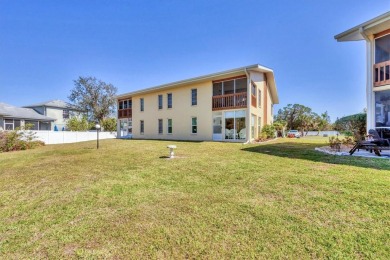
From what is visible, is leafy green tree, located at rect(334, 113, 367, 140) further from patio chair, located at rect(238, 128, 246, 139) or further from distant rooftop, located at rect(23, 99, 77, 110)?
distant rooftop, located at rect(23, 99, 77, 110)

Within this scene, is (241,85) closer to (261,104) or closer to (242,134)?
(261,104)

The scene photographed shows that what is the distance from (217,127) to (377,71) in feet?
35.6

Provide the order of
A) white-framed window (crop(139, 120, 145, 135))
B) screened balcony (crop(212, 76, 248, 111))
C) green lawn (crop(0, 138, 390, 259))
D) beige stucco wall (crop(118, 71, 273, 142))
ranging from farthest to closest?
white-framed window (crop(139, 120, 145, 135)) < beige stucco wall (crop(118, 71, 273, 142)) < screened balcony (crop(212, 76, 248, 111)) < green lawn (crop(0, 138, 390, 259))

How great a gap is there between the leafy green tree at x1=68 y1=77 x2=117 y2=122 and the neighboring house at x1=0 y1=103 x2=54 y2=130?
1044 centimetres

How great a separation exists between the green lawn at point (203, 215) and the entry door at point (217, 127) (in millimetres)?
11323

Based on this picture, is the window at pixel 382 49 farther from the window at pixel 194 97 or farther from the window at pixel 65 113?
the window at pixel 65 113

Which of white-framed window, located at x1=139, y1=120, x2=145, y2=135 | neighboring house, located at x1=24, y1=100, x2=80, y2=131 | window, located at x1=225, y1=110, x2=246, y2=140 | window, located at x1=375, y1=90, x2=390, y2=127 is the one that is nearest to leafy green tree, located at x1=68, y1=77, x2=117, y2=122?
neighboring house, located at x1=24, y1=100, x2=80, y2=131

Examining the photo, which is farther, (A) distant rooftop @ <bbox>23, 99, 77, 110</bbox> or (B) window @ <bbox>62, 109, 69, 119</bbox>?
(B) window @ <bbox>62, 109, 69, 119</bbox>

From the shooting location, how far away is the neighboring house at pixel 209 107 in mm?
16250

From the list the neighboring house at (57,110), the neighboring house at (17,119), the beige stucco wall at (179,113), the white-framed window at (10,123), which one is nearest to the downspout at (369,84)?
the beige stucco wall at (179,113)

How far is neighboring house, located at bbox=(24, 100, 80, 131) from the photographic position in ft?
110

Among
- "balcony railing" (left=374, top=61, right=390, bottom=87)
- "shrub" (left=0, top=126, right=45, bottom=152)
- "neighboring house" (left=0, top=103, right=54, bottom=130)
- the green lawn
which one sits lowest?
the green lawn

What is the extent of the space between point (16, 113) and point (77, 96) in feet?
47.6

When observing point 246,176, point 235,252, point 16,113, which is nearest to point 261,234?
point 235,252
